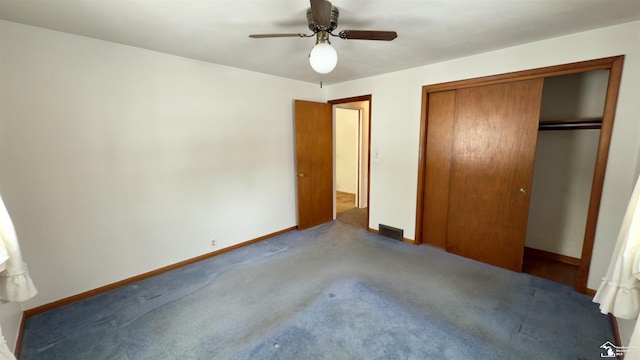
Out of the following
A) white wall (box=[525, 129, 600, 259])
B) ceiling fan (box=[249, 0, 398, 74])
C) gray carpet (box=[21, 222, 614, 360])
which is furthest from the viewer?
white wall (box=[525, 129, 600, 259])

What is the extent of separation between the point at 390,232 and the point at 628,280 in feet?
8.32

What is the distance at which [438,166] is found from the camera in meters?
3.22

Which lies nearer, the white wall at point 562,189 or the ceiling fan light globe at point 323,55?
the ceiling fan light globe at point 323,55

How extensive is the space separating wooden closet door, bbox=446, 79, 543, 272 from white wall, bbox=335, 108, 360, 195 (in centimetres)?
344

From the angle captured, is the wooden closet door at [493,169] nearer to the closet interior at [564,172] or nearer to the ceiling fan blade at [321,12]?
the closet interior at [564,172]

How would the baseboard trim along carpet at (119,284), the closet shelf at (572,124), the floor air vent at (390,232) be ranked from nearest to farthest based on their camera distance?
the baseboard trim along carpet at (119,284)
the closet shelf at (572,124)
the floor air vent at (390,232)

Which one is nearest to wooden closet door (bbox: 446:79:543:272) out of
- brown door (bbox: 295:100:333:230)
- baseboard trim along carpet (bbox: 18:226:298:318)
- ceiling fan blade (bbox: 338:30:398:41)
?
ceiling fan blade (bbox: 338:30:398:41)

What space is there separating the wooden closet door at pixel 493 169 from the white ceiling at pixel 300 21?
557 millimetres

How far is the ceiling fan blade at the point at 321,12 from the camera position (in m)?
1.36

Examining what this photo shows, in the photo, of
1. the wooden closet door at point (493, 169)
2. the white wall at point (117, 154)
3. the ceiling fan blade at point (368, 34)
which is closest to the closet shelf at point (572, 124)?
the wooden closet door at point (493, 169)

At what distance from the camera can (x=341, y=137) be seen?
6754 mm

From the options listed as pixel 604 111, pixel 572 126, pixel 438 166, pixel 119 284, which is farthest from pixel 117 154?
pixel 572 126

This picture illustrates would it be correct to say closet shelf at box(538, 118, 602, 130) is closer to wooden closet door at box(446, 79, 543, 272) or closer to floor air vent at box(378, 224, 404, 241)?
wooden closet door at box(446, 79, 543, 272)

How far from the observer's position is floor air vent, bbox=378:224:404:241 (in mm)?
3593
